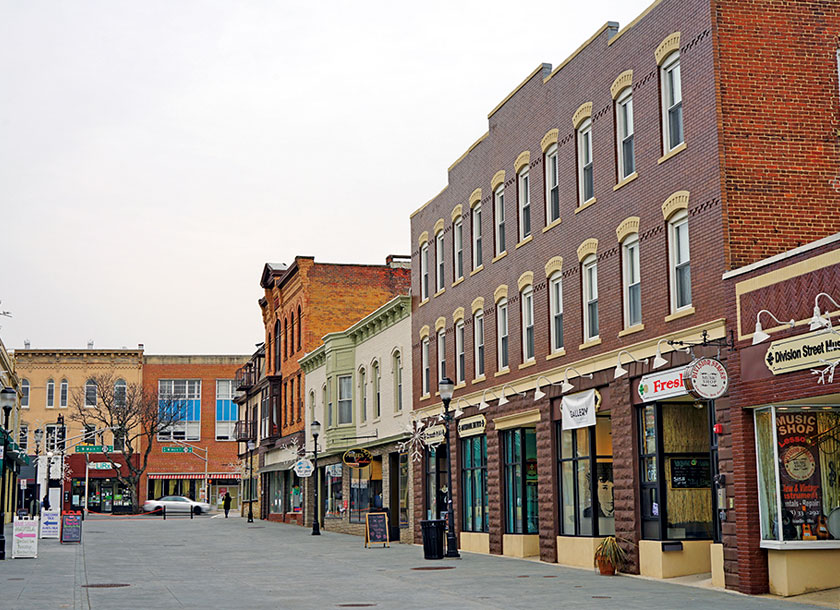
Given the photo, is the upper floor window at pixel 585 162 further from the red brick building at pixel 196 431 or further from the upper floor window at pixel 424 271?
the red brick building at pixel 196 431

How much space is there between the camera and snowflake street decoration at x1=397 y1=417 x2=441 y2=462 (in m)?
33.9

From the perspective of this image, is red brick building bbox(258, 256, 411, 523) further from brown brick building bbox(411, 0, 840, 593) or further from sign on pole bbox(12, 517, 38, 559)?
sign on pole bbox(12, 517, 38, 559)

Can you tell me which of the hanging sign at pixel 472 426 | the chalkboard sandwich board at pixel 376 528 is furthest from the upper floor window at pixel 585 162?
the chalkboard sandwich board at pixel 376 528


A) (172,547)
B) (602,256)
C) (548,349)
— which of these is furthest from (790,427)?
(172,547)

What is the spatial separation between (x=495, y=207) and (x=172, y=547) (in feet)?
49.1

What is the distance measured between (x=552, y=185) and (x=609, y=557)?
30.7 ft

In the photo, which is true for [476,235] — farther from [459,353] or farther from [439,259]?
[459,353]

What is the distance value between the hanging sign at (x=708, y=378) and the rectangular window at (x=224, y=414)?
7496 centimetres

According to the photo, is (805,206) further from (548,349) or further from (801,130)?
(548,349)

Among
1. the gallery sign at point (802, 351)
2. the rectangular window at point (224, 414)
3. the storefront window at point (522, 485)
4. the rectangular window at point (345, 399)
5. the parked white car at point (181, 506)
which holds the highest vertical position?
the rectangular window at point (224, 414)

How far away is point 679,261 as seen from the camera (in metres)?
20.1

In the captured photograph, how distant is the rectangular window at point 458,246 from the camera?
107 ft

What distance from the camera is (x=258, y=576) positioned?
74.0ft

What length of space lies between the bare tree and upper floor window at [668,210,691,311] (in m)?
63.2
